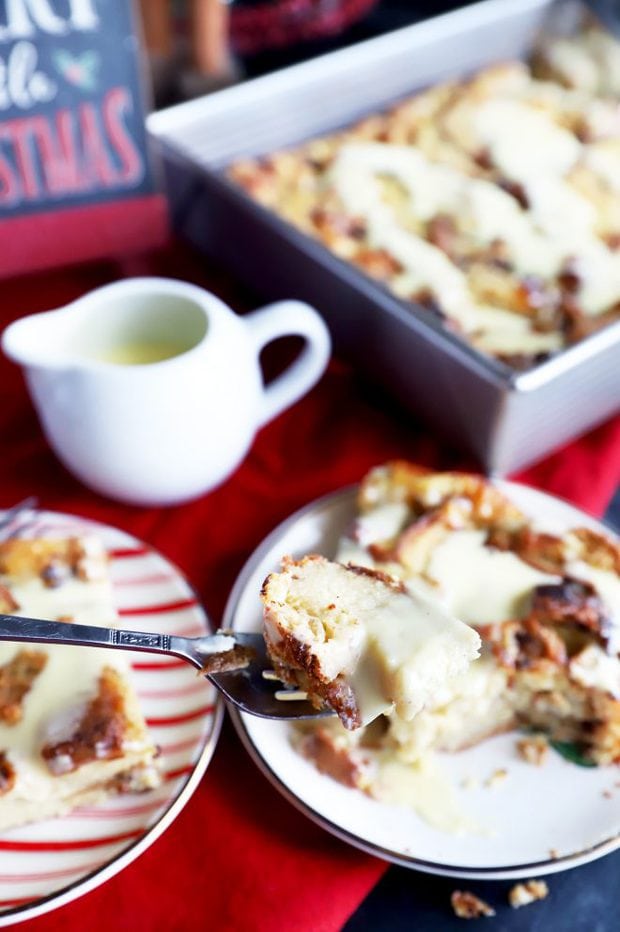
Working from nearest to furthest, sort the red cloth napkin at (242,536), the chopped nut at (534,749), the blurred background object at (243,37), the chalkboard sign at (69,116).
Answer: the red cloth napkin at (242,536), the chopped nut at (534,749), the chalkboard sign at (69,116), the blurred background object at (243,37)

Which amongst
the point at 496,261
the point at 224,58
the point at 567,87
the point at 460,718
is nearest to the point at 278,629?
the point at 460,718

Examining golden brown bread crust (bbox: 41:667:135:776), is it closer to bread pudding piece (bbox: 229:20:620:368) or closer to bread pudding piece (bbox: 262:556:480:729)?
bread pudding piece (bbox: 262:556:480:729)

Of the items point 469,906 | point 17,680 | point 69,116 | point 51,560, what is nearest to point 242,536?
point 51,560

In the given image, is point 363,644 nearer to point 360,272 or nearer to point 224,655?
point 224,655

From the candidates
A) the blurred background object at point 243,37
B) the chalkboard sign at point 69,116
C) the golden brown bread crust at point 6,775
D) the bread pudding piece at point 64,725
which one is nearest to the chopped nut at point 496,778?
the bread pudding piece at point 64,725

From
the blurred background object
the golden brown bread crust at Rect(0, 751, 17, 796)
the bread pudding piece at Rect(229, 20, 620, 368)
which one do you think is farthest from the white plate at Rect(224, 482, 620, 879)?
the blurred background object

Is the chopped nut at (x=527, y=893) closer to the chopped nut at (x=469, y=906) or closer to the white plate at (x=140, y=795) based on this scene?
the chopped nut at (x=469, y=906)
